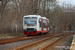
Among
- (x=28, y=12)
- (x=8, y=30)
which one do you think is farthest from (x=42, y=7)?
(x=8, y=30)

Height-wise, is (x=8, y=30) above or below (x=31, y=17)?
below

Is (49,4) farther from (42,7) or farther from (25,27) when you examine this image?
(25,27)

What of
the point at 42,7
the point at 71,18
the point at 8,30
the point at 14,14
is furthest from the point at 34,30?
the point at 71,18

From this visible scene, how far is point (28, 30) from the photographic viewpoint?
2525 centimetres

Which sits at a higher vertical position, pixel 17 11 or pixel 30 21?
pixel 17 11

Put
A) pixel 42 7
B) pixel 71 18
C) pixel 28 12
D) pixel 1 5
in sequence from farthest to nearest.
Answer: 1. pixel 71 18
2. pixel 42 7
3. pixel 28 12
4. pixel 1 5

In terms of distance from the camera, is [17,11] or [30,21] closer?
[30,21]

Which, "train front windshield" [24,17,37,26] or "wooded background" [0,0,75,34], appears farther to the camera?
"wooded background" [0,0,75,34]

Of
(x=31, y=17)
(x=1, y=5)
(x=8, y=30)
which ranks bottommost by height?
(x=8, y=30)

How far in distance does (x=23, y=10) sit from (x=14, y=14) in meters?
4.13

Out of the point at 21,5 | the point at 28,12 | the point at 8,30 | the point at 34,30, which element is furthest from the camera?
the point at 28,12

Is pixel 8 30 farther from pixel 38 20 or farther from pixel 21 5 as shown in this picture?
pixel 38 20

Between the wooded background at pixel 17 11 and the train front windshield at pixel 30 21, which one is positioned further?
the wooded background at pixel 17 11

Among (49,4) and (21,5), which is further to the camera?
(49,4)
